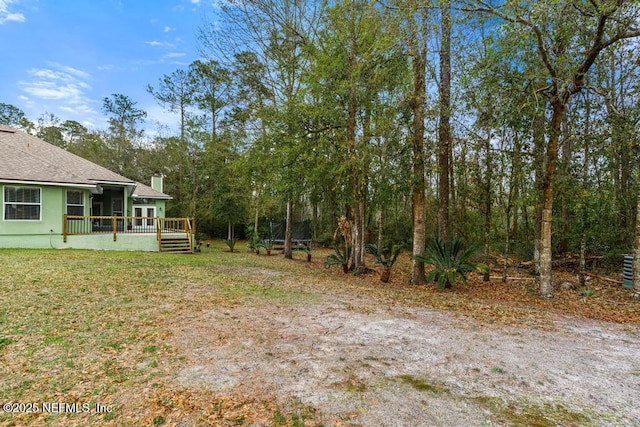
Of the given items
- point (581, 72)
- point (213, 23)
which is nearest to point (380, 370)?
point (581, 72)

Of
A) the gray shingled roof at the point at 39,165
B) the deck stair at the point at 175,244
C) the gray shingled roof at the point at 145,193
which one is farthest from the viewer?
the gray shingled roof at the point at 145,193

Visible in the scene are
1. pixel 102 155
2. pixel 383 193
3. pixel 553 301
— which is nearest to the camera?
pixel 553 301

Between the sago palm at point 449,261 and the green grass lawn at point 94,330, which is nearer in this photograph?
the green grass lawn at point 94,330

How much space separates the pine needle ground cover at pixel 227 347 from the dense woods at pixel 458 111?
2.61 meters

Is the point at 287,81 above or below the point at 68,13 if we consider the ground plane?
below

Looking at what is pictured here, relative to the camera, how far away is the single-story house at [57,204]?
11.4 metres

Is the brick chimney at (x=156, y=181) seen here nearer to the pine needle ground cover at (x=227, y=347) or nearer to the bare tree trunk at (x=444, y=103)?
the pine needle ground cover at (x=227, y=347)

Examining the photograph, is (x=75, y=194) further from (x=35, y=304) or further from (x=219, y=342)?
(x=219, y=342)

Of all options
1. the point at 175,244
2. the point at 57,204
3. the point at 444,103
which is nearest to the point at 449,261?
the point at 444,103

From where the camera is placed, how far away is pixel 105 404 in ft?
7.88

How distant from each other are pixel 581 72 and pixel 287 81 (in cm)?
1019

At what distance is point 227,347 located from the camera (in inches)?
138

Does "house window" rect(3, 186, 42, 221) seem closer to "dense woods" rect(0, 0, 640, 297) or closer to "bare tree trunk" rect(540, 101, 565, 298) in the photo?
"dense woods" rect(0, 0, 640, 297)

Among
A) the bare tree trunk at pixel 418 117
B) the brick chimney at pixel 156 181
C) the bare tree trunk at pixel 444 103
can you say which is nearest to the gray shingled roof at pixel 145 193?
the brick chimney at pixel 156 181
